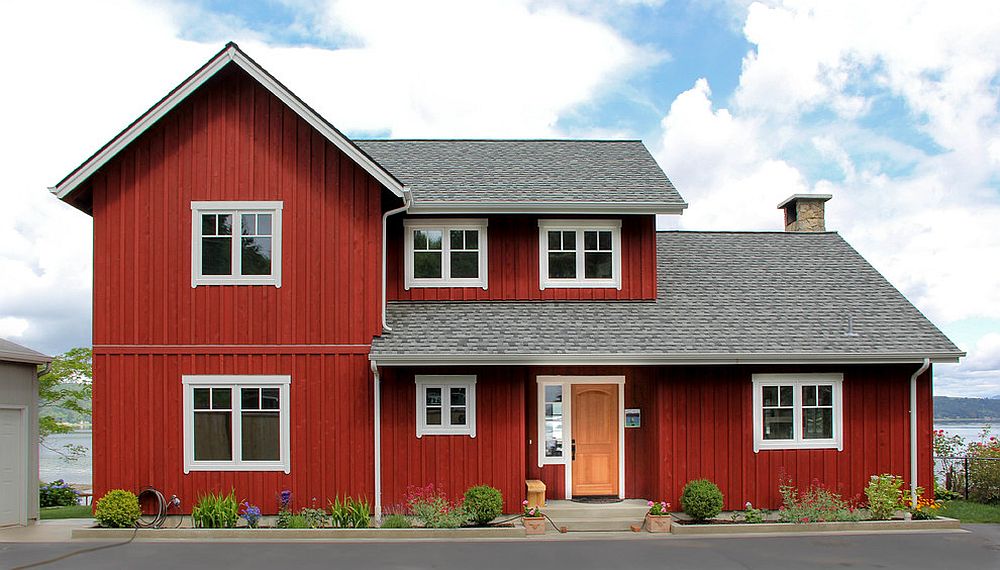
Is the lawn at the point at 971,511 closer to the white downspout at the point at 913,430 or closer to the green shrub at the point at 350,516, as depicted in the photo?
the white downspout at the point at 913,430

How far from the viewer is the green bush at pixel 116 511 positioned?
536 inches

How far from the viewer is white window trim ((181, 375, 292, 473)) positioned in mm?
14273

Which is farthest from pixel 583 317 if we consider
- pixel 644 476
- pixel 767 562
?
pixel 767 562

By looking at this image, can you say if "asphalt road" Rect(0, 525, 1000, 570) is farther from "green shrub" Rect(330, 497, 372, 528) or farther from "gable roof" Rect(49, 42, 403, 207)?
"gable roof" Rect(49, 42, 403, 207)

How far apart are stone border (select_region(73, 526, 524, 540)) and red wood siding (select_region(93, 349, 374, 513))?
1.00 metres

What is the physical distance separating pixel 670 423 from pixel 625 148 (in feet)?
24.3

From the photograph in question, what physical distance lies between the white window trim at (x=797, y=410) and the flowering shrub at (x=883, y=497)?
90cm

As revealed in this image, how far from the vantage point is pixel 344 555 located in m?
11.9

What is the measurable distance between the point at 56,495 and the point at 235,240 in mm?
12495

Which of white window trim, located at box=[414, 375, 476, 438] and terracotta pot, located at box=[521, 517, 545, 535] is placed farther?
white window trim, located at box=[414, 375, 476, 438]

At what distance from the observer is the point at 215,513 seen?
1365 cm

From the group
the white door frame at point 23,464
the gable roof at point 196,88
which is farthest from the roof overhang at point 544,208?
the white door frame at point 23,464

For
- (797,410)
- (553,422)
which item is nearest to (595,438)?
(553,422)

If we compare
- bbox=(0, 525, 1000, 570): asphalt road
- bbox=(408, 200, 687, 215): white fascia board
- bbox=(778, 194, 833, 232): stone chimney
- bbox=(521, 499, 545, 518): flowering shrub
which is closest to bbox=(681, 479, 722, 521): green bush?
bbox=(0, 525, 1000, 570): asphalt road
